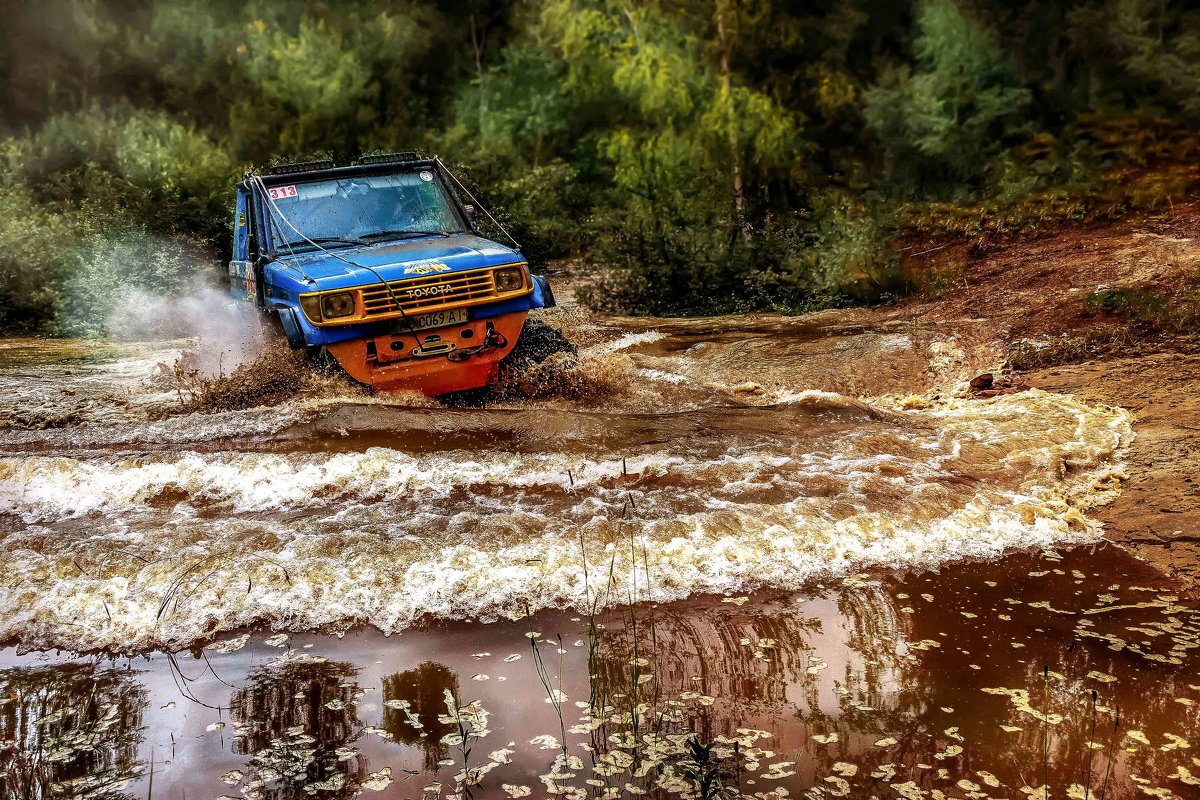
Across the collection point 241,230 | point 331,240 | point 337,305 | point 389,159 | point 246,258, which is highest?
point 389,159

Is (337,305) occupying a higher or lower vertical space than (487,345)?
higher

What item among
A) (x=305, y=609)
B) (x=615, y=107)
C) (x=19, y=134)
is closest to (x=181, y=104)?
(x=19, y=134)

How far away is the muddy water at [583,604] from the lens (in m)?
3.35

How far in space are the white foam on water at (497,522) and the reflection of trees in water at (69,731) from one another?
12.7 inches

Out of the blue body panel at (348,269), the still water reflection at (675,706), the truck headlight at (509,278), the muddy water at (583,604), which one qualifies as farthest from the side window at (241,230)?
the still water reflection at (675,706)

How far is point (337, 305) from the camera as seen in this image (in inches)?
277

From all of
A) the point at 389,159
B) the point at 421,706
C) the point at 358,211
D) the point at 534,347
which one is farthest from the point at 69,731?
the point at 389,159

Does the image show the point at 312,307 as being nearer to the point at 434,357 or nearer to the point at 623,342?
the point at 434,357

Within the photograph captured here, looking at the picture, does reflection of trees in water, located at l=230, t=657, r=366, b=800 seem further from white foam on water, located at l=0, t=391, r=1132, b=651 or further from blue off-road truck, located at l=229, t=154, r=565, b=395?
blue off-road truck, located at l=229, t=154, r=565, b=395

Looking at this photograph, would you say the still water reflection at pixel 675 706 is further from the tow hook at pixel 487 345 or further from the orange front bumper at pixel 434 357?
the tow hook at pixel 487 345

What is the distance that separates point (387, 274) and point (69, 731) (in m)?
4.13

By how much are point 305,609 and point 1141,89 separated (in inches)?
613

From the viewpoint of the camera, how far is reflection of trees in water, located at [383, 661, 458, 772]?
11.4 ft

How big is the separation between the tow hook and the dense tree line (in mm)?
5655
